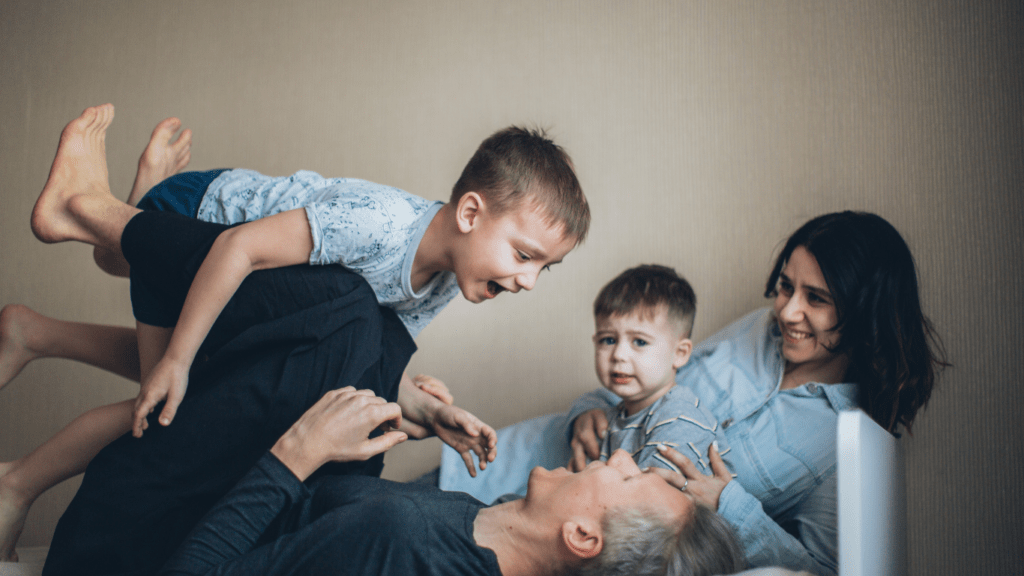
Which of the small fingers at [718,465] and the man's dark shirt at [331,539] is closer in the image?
the man's dark shirt at [331,539]

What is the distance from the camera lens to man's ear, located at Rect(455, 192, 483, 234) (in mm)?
1088

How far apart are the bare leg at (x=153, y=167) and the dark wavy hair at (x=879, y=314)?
1315mm

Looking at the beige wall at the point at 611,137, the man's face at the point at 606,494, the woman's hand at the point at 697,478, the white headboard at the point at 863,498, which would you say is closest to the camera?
the white headboard at the point at 863,498

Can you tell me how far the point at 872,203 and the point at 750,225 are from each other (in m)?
0.28

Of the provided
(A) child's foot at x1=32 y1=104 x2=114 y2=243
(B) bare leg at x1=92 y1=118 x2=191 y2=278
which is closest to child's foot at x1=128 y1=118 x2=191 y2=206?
(B) bare leg at x1=92 y1=118 x2=191 y2=278

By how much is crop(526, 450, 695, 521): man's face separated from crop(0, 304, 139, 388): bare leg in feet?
2.94

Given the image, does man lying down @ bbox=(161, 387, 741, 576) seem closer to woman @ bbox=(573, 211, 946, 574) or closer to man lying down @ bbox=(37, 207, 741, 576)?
man lying down @ bbox=(37, 207, 741, 576)

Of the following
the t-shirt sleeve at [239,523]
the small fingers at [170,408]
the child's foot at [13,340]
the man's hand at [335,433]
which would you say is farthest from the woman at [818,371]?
the child's foot at [13,340]

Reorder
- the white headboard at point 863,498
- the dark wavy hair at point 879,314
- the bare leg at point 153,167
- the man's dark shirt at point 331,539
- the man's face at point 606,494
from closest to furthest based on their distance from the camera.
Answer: the white headboard at point 863,498, the man's dark shirt at point 331,539, the man's face at point 606,494, the dark wavy hair at point 879,314, the bare leg at point 153,167

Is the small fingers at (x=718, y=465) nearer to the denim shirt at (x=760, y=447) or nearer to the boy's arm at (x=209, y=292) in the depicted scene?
the denim shirt at (x=760, y=447)

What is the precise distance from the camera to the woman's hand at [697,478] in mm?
961

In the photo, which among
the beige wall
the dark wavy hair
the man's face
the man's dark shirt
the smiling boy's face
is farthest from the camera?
the beige wall

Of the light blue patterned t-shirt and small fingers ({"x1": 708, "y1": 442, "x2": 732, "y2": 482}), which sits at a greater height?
the light blue patterned t-shirt

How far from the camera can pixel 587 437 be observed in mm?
1253
